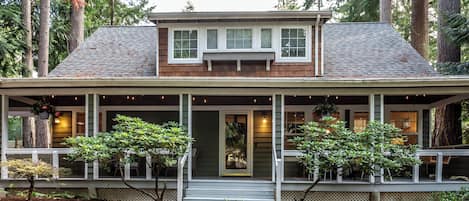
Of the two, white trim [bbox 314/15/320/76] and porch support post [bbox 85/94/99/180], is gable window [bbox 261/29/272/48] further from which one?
porch support post [bbox 85/94/99/180]

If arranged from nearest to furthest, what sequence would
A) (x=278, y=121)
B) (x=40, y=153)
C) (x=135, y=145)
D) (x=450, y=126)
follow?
1. (x=135, y=145)
2. (x=278, y=121)
3. (x=40, y=153)
4. (x=450, y=126)

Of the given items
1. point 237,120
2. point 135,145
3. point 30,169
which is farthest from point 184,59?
point 30,169

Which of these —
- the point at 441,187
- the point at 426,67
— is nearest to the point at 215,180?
the point at 441,187

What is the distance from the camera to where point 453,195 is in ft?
29.0

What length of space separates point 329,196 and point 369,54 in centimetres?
512

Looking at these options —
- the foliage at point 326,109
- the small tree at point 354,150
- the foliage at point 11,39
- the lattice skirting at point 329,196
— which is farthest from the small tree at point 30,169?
the foliage at point 11,39

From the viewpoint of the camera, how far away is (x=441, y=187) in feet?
29.5

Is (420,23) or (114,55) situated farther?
(420,23)

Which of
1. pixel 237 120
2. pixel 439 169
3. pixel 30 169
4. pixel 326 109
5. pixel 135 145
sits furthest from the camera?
pixel 237 120

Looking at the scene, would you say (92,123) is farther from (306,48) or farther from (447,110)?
(447,110)

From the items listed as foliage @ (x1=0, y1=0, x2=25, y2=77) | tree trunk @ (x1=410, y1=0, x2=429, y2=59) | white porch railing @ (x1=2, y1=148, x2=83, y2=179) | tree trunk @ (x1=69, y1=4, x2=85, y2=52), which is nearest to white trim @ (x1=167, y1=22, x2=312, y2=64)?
white porch railing @ (x1=2, y1=148, x2=83, y2=179)

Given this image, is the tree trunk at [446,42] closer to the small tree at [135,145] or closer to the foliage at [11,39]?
the small tree at [135,145]

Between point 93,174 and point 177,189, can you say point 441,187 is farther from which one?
point 93,174

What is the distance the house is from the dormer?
0.08ft
